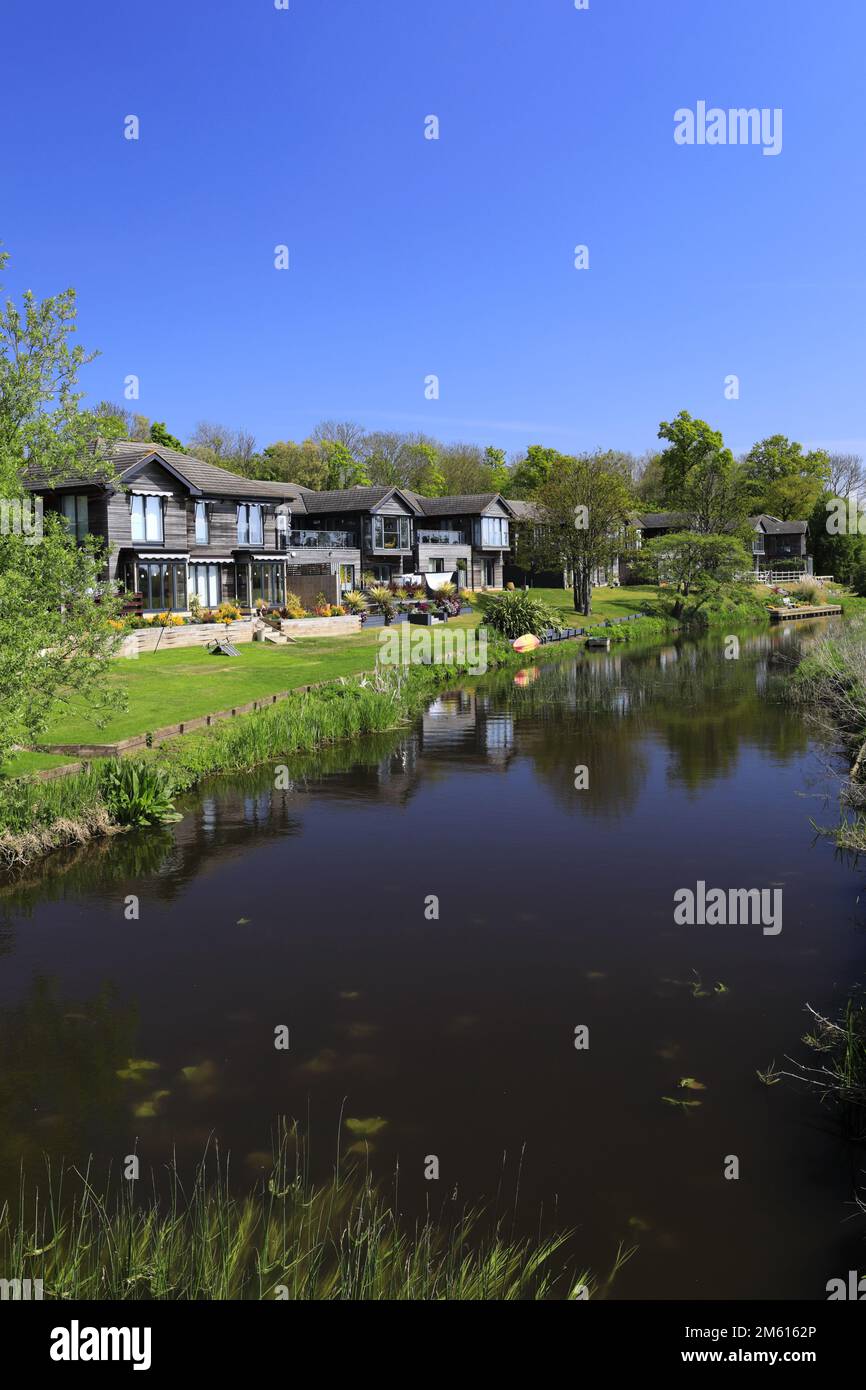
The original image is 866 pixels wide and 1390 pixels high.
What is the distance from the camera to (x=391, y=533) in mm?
70062

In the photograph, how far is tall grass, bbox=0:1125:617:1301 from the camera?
673cm

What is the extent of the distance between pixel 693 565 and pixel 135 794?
189 ft

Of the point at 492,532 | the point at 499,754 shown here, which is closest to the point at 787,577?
the point at 492,532

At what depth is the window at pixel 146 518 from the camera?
43388 millimetres

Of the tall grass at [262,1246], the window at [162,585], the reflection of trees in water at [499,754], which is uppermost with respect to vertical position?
the window at [162,585]

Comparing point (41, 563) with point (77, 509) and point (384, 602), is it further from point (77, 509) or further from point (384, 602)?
point (384, 602)

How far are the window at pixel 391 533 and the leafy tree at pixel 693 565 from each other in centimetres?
1677

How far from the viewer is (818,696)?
28.3 meters

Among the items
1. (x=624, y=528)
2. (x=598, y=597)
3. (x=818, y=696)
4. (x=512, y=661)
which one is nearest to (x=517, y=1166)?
(x=818, y=696)

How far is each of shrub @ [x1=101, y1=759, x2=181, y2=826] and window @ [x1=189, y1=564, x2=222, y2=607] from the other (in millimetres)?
31786

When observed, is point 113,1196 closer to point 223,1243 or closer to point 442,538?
point 223,1243

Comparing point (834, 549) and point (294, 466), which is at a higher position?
point (294, 466)

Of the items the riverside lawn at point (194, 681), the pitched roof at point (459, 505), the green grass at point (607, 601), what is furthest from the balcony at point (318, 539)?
the riverside lawn at point (194, 681)

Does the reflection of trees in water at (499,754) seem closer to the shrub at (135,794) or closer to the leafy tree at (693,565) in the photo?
the shrub at (135,794)
